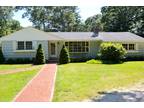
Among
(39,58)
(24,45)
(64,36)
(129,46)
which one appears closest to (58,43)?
(64,36)

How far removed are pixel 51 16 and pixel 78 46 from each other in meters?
29.8

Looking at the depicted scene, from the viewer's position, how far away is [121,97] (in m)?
12.5

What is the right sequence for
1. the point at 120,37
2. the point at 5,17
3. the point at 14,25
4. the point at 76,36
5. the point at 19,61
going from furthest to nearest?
the point at 14,25
the point at 5,17
the point at 120,37
the point at 76,36
the point at 19,61

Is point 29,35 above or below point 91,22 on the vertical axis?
below

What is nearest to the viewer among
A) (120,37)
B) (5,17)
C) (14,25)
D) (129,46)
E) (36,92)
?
(36,92)

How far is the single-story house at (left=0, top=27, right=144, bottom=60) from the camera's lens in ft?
110

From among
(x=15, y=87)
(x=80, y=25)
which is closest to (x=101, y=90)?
(x=15, y=87)

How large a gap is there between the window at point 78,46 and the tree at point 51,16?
93.0 feet

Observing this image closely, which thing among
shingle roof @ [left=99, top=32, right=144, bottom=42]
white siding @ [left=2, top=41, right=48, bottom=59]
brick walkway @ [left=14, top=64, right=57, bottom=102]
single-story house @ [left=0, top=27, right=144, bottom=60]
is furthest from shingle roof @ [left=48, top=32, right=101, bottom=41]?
brick walkway @ [left=14, top=64, right=57, bottom=102]

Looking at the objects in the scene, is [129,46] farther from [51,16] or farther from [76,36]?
[51,16]

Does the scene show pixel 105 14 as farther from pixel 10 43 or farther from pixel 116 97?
pixel 116 97

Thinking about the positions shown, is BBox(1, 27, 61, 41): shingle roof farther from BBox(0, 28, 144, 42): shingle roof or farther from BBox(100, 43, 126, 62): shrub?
BBox(100, 43, 126, 62): shrub

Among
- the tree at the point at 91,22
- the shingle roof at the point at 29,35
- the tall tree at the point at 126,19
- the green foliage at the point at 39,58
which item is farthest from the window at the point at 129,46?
the tree at the point at 91,22

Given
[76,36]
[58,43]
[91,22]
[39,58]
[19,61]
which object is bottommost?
[19,61]
